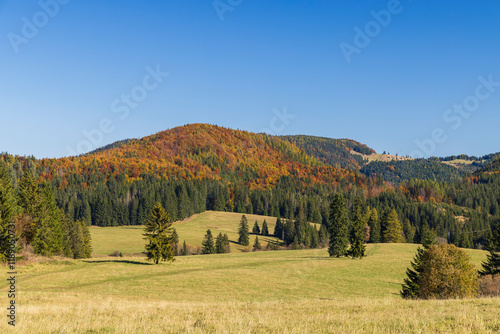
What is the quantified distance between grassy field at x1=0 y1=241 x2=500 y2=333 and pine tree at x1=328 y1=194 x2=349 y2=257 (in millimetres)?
5797

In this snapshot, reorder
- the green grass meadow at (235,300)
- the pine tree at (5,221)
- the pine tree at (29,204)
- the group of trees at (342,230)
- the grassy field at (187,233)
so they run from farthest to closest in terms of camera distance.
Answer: the grassy field at (187,233) < the group of trees at (342,230) < the pine tree at (29,204) < the pine tree at (5,221) < the green grass meadow at (235,300)

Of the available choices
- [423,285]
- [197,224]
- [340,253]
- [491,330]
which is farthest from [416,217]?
[491,330]

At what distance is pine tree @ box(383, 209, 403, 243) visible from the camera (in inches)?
4488

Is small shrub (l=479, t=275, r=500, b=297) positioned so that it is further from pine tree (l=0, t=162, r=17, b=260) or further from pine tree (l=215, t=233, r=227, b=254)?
pine tree (l=215, t=233, r=227, b=254)

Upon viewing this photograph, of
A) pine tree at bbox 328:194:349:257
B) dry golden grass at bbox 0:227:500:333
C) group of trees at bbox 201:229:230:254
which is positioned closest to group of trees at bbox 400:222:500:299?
dry golden grass at bbox 0:227:500:333

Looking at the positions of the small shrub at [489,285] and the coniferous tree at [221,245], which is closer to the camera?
the small shrub at [489,285]

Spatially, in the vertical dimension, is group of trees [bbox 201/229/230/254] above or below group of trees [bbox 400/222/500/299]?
below

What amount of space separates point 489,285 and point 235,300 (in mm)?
35234

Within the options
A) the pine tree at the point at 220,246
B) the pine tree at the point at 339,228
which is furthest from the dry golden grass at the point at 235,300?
the pine tree at the point at 220,246

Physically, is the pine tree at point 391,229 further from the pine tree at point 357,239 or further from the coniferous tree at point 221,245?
the coniferous tree at point 221,245

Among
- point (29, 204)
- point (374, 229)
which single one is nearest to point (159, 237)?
point (29, 204)

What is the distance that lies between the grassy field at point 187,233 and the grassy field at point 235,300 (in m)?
57.8

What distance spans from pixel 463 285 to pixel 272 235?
125342mm

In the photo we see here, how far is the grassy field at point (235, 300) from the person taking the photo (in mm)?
12945
